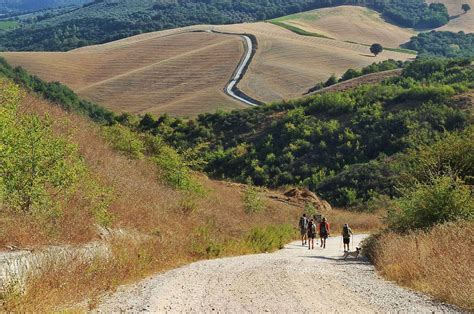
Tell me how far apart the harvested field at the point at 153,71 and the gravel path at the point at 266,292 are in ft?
242

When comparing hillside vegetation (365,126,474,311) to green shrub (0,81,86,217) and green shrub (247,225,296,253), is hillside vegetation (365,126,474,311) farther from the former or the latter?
green shrub (0,81,86,217)

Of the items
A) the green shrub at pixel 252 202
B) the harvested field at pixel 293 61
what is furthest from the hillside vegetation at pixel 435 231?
the harvested field at pixel 293 61

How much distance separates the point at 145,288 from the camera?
1334 cm

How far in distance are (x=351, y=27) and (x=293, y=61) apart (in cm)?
6517

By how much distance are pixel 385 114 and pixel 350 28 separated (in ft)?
400

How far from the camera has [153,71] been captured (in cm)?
12162

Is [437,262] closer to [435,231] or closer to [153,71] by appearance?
[435,231]

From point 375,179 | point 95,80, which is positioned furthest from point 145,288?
point 95,80

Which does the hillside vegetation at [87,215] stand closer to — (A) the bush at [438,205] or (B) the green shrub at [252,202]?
(B) the green shrub at [252,202]

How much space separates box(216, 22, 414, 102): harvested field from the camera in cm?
10594

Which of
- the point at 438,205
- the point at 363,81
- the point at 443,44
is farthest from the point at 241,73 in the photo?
the point at 443,44

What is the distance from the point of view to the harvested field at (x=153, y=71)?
101 meters

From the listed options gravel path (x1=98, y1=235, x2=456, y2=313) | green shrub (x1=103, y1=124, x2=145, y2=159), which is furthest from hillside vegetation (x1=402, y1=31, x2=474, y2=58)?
gravel path (x1=98, y1=235, x2=456, y2=313)

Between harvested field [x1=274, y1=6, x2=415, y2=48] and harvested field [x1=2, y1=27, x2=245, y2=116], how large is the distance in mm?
45784
